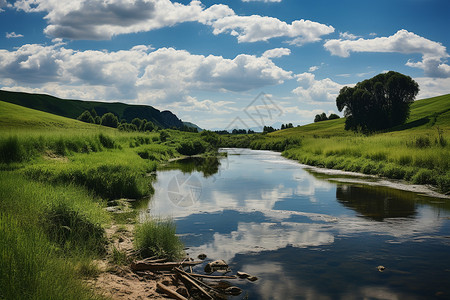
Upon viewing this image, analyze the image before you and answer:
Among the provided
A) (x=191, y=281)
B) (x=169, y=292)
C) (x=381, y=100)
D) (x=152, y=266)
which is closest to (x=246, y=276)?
(x=191, y=281)

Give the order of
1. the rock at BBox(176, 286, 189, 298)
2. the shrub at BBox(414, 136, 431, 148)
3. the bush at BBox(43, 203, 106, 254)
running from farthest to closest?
the shrub at BBox(414, 136, 431, 148) < the bush at BBox(43, 203, 106, 254) < the rock at BBox(176, 286, 189, 298)

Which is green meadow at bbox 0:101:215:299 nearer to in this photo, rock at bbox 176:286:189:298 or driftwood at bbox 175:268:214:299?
driftwood at bbox 175:268:214:299

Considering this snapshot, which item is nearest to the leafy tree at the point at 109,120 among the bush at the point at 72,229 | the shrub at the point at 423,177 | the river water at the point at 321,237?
the river water at the point at 321,237

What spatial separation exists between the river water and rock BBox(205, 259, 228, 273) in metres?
0.23

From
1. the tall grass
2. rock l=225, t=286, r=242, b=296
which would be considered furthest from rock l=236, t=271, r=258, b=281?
the tall grass

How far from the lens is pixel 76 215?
9055 mm

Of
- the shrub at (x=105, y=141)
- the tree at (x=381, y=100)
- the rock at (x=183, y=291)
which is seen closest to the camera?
the rock at (x=183, y=291)

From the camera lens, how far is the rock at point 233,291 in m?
7.08

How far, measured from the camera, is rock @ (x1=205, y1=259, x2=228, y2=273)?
27.1ft

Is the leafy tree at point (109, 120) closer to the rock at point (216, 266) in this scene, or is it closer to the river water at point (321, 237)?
the river water at point (321, 237)

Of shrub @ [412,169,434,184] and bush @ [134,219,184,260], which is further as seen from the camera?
shrub @ [412,169,434,184]

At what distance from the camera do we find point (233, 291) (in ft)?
23.4

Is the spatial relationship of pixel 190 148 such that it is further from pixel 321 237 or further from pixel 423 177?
pixel 321 237

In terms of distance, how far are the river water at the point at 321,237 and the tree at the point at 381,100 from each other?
60873 millimetres
